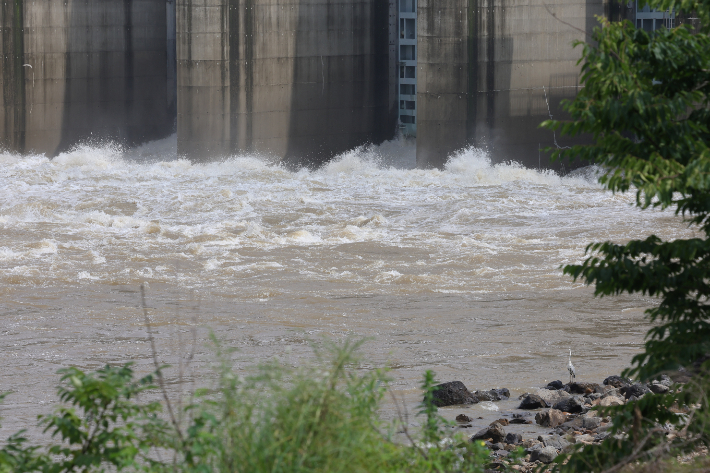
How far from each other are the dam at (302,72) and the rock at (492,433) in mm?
16009

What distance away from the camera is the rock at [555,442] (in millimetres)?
7266

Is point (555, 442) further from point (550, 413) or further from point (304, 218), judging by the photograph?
point (304, 218)

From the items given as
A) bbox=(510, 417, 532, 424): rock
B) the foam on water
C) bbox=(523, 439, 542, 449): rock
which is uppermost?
the foam on water

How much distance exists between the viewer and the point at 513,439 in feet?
24.6

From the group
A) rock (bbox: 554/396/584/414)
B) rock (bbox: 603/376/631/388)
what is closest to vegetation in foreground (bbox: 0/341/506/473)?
rock (bbox: 554/396/584/414)

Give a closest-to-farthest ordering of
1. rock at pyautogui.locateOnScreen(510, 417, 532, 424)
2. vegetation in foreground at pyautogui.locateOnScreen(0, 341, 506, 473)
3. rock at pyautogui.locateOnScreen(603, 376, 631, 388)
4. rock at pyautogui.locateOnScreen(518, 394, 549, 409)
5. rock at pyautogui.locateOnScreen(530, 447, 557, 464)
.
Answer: vegetation in foreground at pyautogui.locateOnScreen(0, 341, 506, 473), rock at pyautogui.locateOnScreen(530, 447, 557, 464), rock at pyautogui.locateOnScreen(510, 417, 532, 424), rock at pyautogui.locateOnScreen(518, 394, 549, 409), rock at pyautogui.locateOnScreen(603, 376, 631, 388)

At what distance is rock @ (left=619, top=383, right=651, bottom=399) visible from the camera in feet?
28.4

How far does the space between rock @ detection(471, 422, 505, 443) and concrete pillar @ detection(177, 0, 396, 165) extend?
1706 cm

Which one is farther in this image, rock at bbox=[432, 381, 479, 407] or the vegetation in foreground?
rock at bbox=[432, 381, 479, 407]

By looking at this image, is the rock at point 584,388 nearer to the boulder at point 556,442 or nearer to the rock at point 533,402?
the rock at point 533,402

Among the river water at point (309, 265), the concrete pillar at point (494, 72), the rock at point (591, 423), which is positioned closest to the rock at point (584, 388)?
the river water at point (309, 265)

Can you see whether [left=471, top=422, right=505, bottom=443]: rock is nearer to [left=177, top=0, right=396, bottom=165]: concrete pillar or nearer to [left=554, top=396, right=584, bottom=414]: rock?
[left=554, top=396, right=584, bottom=414]: rock

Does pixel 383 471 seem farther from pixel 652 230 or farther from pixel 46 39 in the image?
pixel 46 39

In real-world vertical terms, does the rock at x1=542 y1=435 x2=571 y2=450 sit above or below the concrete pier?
below
